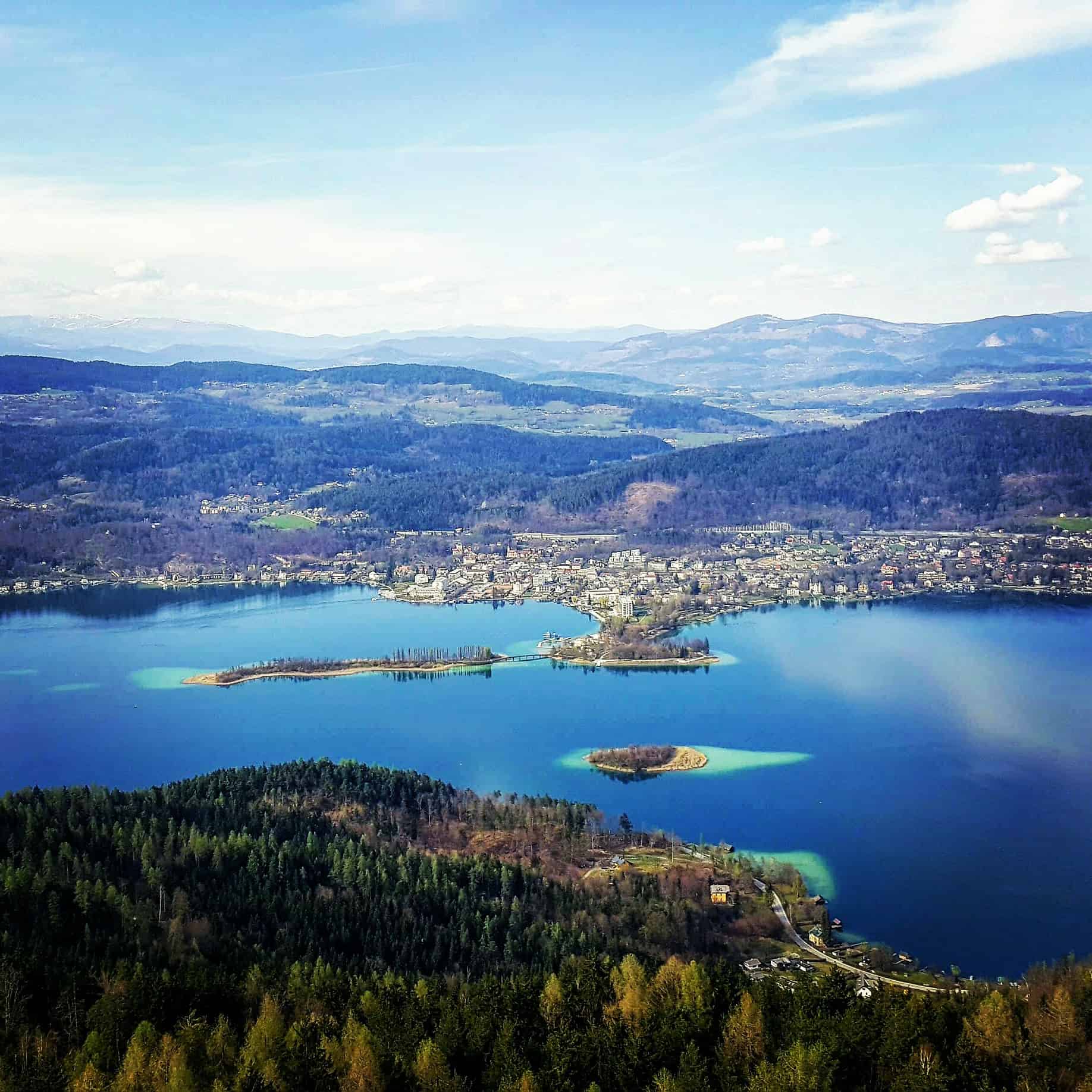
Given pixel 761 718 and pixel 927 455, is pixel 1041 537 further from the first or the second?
pixel 761 718

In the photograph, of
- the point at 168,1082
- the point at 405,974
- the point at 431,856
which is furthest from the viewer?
the point at 431,856

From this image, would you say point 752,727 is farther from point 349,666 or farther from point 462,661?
point 349,666

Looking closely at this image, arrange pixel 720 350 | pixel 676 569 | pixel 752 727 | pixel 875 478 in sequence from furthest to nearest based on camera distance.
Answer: pixel 720 350 < pixel 875 478 < pixel 676 569 < pixel 752 727

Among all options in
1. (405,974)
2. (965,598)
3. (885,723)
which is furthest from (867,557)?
(405,974)

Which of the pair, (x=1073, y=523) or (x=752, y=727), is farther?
(x=1073, y=523)

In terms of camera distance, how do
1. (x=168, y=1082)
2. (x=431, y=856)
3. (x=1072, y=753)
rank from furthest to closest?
1. (x=1072, y=753)
2. (x=431, y=856)
3. (x=168, y=1082)

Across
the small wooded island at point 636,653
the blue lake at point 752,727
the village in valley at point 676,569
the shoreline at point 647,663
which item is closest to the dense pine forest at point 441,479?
the village in valley at point 676,569

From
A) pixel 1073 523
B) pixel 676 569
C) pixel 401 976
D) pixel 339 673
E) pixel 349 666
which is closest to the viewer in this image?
pixel 401 976

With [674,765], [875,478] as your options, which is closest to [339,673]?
[674,765]
